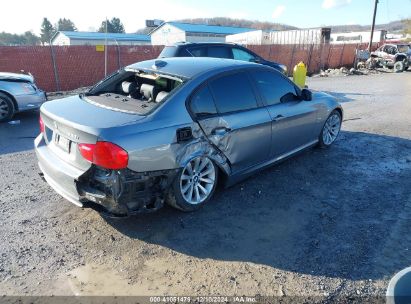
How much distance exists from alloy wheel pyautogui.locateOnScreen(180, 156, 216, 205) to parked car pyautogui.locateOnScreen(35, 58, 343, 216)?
0.4 inches

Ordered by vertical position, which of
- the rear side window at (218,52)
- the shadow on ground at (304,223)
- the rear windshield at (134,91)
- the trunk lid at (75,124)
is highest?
the rear side window at (218,52)

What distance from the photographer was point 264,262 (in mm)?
3070

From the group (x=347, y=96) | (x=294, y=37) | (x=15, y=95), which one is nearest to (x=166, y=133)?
(x=15, y=95)

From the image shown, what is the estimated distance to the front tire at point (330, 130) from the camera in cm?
583

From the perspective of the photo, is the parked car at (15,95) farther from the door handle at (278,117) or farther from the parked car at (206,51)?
the door handle at (278,117)

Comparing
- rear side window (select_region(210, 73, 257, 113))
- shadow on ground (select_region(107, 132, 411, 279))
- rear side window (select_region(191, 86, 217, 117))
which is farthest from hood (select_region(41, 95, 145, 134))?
shadow on ground (select_region(107, 132, 411, 279))

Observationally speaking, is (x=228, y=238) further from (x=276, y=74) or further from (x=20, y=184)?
(x=20, y=184)

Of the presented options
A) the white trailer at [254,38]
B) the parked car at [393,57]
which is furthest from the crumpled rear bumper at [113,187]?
the white trailer at [254,38]

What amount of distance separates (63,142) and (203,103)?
147 centimetres

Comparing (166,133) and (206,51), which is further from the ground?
(206,51)

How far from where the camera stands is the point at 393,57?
78.7 feet

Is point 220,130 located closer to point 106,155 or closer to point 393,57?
point 106,155

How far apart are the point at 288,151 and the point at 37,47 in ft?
39.0

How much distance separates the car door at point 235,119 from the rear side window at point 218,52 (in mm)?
6239
